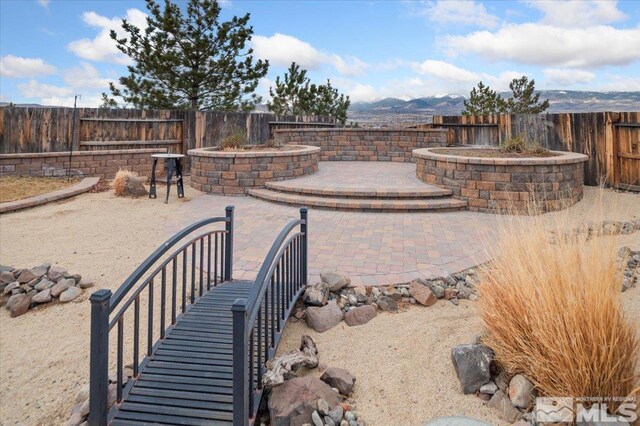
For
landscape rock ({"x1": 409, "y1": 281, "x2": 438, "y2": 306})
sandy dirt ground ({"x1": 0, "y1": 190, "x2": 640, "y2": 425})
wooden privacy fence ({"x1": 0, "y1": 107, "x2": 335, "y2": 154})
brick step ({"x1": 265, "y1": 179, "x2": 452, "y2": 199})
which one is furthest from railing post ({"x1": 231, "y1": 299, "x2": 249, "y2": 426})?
wooden privacy fence ({"x1": 0, "y1": 107, "x2": 335, "y2": 154})

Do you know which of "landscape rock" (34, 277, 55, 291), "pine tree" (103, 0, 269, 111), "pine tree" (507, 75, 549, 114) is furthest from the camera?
"pine tree" (507, 75, 549, 114)

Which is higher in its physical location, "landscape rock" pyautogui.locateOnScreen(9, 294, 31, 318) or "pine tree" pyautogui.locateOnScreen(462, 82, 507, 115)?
"pine tree" pyautogui.locateOnScreen(462, 82, 507, 115)

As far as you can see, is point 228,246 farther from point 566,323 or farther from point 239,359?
point 566,323

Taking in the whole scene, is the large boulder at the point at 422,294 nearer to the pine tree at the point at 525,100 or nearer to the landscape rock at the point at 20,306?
the landscape rock at the point at 20,306

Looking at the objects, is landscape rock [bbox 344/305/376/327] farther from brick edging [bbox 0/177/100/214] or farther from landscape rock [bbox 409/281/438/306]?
brick edging [bbox 0/177/100/214]

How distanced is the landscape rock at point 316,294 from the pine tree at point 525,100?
30.4 meters

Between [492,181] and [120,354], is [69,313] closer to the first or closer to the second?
[120,354]

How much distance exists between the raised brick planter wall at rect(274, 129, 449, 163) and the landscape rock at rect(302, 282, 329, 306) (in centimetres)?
1063

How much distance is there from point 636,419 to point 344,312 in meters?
2.05

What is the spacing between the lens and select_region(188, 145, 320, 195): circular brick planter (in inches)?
351

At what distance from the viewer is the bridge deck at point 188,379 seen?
2.15 metres

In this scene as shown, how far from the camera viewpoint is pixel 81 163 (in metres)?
10.4

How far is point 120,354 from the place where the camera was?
2277 mm

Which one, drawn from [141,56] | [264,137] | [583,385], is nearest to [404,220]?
[583,385]
